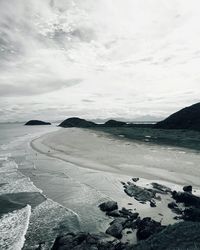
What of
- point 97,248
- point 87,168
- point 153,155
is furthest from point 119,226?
point 153,155

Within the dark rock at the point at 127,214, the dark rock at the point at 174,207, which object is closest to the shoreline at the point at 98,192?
the dark rock at the point at 174,207

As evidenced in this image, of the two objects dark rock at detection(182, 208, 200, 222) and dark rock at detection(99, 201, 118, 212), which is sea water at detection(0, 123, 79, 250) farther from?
dark rock at detection(182, 208, 200, 222)

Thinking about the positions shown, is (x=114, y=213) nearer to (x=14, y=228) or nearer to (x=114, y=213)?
(x=114, y=213)

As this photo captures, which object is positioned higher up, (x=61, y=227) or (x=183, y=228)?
(x=183, y=228)

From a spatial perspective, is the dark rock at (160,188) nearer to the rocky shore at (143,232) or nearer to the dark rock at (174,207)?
the rocky shore at (143,232)

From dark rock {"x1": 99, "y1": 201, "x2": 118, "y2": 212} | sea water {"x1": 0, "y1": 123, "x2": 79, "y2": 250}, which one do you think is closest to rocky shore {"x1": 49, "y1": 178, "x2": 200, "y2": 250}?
dark rock {"x1": 99, "y1": 201, "x2": 118, "y2": 212}

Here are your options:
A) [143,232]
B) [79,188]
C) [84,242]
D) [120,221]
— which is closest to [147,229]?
[143,232]

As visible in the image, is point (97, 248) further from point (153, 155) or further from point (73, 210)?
point (153, 155)
